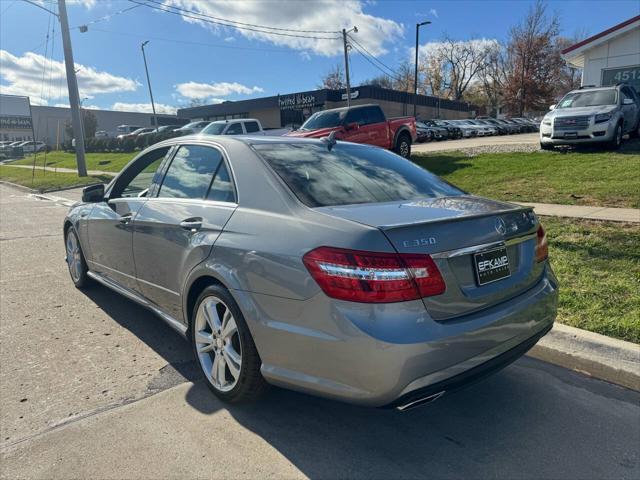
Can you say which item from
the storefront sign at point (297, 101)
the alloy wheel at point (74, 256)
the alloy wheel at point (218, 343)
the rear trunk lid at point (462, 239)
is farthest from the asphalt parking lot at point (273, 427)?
the storefront sign at point (297, 101)

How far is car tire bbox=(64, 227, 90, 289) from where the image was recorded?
207 inches

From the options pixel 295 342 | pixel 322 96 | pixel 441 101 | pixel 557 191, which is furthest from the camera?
pixel 441 101

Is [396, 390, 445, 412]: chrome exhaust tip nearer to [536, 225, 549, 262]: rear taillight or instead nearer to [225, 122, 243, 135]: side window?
[536, 225, 549, 262]: rear taillight

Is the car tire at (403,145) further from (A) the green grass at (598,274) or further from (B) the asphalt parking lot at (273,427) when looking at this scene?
(B) the asphalt parking lot at (273,427)

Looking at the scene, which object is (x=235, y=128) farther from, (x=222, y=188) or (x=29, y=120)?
(x=29, y=120)

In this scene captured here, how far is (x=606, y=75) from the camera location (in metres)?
18.7

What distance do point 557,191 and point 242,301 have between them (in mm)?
7907

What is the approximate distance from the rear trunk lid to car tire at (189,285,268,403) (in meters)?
0.84

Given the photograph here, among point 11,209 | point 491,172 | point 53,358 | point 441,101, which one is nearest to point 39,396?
point 53,358

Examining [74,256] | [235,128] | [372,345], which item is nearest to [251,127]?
[235,128]

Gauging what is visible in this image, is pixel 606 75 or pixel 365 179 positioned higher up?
pixel 606 75

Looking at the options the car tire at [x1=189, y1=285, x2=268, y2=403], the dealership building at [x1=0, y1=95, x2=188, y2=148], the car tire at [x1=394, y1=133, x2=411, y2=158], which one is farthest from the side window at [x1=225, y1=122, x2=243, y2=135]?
the dealership building at [x1=0, y1=95, x2=188, y2=148]

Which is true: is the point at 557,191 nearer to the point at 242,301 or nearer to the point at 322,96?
the point at 242,301

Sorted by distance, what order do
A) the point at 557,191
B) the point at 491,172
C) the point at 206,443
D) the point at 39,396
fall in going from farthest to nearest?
1. the point at 491,172
2. the point at 557,191
3. the point at 39,396
4. the point at 206,443
